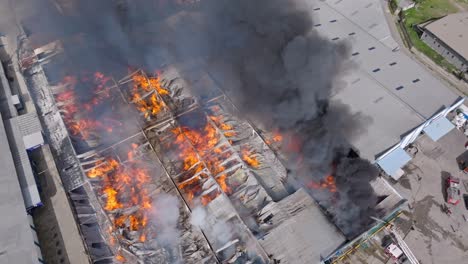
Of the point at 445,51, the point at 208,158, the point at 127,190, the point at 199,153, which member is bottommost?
the point at 208,158

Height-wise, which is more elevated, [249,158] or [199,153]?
[199,153]

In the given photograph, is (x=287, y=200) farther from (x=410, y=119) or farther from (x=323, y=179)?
(x=410, y=119)

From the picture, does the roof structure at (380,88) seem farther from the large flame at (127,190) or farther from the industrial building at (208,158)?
the large flame at (127,190)

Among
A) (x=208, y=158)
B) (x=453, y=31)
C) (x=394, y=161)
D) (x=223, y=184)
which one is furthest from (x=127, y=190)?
(x=453, y=31)

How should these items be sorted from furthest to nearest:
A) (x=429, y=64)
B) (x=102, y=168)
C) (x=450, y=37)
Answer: (x=429, y=64) < (x=450, y=37) < (x=102, y=168)

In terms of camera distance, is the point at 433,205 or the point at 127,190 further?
the point at 433,205

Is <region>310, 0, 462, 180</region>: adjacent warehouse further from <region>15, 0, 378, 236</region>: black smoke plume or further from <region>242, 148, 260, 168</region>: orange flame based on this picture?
<region>242, 148, 260, 168</region>: orange flame

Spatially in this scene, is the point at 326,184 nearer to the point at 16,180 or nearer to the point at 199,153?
the point at 199,153
